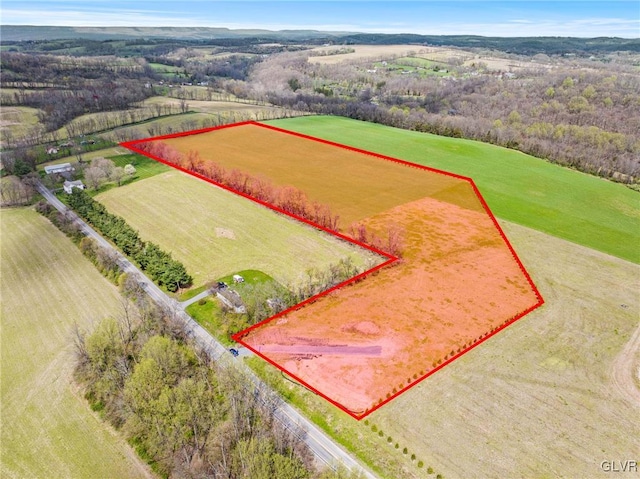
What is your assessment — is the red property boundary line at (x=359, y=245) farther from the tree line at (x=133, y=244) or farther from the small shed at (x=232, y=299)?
the tree line at (x=133, y=244)

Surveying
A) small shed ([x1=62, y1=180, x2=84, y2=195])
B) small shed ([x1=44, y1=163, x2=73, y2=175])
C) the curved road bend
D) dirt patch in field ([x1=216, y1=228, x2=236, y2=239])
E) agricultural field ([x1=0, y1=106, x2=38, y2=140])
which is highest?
agricultural field ([x1=0, y1=106, x2=38, y2=140])

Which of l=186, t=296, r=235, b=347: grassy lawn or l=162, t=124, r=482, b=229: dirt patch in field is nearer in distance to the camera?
l=186, t=296, r=235, b=347: grassy lawn

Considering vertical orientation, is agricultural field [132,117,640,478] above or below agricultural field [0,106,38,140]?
below

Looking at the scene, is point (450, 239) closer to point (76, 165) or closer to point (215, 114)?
point (76, 165)

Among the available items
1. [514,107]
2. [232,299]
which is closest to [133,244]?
[232,299]

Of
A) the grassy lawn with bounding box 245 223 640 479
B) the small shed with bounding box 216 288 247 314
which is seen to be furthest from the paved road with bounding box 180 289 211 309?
the grassy lawn with bounding box 245 223 640 479

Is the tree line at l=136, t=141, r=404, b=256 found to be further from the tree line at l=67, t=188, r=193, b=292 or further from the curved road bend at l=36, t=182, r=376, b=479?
the curved road bend at l=36, t=182, r=376, b=479

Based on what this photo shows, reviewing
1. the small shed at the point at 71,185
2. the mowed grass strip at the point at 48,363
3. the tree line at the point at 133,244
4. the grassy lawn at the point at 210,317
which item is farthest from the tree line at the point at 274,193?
the mowed grass strip at the point at 48,363
